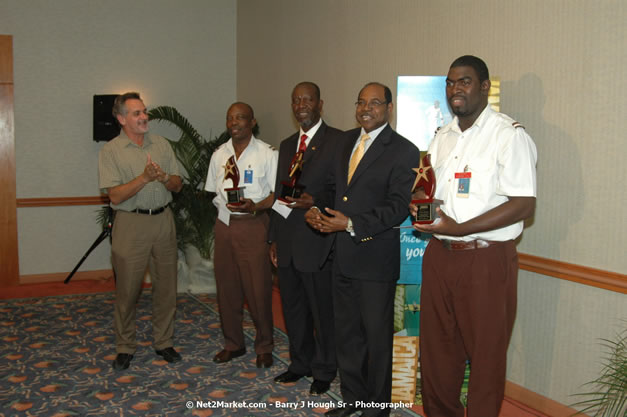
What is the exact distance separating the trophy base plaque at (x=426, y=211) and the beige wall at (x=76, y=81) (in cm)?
541

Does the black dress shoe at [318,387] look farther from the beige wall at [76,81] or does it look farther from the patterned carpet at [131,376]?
the beige wall at [76,81]

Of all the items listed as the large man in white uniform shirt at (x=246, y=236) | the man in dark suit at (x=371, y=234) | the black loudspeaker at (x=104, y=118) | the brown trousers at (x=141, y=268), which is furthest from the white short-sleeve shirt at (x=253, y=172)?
the black loudspeaker at (x=104, y=118)

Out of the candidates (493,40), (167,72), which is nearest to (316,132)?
(493,40)

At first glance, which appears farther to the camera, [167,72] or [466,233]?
[167,72]

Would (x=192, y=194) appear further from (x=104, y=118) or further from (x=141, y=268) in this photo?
(x=141, y=268)

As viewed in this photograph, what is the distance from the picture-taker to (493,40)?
3.53m

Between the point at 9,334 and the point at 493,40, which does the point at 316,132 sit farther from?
the point at 9,334

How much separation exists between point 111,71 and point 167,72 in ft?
2.29

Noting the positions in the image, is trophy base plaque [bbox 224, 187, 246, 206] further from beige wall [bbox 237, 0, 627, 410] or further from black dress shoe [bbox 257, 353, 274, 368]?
beige wall [bbox 237, 0, 627, 410]

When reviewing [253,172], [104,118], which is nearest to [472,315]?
[253,172]

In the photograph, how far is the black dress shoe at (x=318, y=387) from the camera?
354 centimetres

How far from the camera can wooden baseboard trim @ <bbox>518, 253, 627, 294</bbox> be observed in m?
2.87

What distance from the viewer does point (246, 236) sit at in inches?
158

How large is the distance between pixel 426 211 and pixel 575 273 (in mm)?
1158
